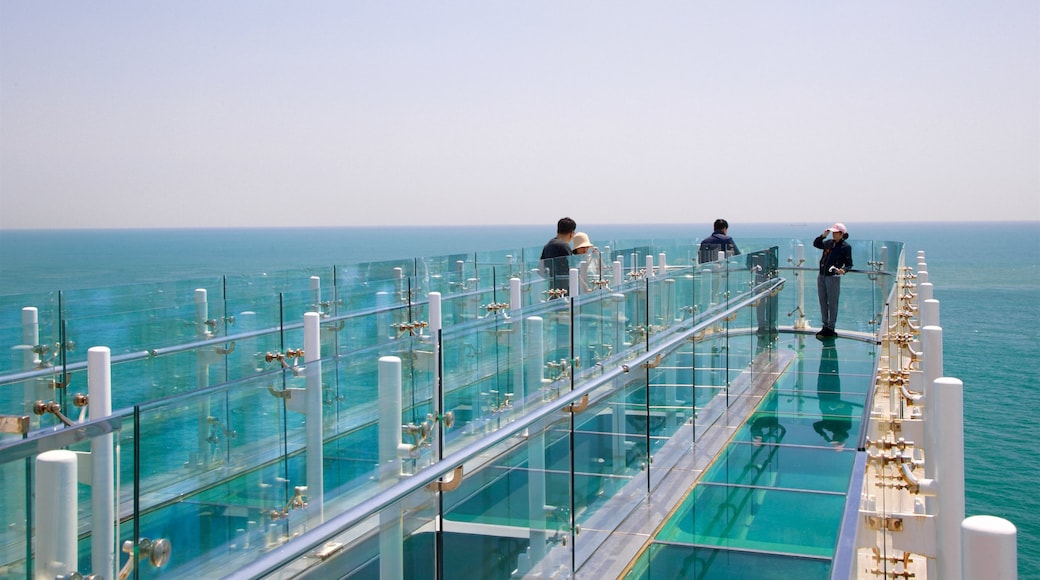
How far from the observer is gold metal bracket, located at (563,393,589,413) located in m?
4.79

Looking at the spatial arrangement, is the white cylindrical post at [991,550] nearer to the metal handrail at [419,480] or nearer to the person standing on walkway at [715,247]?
the metal handrail at [419,480]

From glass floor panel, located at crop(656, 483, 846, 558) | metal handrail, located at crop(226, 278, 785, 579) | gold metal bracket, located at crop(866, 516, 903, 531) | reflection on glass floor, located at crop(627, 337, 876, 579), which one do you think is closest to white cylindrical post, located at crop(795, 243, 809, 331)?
reflection on glass floor, located at crop(627, 337, 876, 579)

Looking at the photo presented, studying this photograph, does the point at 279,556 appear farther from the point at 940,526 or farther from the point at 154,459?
the point at 940,526

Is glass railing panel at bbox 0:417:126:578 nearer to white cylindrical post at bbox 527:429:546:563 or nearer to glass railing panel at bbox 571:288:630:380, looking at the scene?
white cylindrical post at bbox 527:429:546:563

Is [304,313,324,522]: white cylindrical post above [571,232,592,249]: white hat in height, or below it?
below

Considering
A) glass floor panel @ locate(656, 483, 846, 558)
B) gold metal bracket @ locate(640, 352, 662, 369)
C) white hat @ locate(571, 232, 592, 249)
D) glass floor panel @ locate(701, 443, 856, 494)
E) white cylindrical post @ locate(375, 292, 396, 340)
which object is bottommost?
glass floor panel @ locate(656, 483, 846, 558)

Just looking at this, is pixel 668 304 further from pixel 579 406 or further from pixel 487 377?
pixel 487 377

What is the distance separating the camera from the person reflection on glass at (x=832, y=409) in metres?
7.75

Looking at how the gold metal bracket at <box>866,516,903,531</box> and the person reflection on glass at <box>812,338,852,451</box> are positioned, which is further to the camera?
the person reflection on glass at <box>812,338,852,451</box>

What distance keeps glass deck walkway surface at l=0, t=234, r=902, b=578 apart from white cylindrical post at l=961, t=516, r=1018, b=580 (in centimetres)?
42

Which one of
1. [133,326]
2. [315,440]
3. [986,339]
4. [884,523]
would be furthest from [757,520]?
[986,339]

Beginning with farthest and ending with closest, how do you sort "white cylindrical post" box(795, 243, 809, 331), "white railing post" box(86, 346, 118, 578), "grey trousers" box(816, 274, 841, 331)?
"white cylindrical post" box(795, 243, 809, 331)
"grey trousers" box(816, 274, 841, 331)
"white railing post" box(86, 346, 118, 578)

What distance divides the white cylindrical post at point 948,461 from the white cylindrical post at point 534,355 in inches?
70.6

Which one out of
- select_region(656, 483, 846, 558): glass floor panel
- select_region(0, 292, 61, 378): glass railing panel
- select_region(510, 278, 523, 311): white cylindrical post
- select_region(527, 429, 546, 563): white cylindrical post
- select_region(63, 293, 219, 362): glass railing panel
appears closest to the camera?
select_region(527, 429, 546, 563): white cylindrical post
